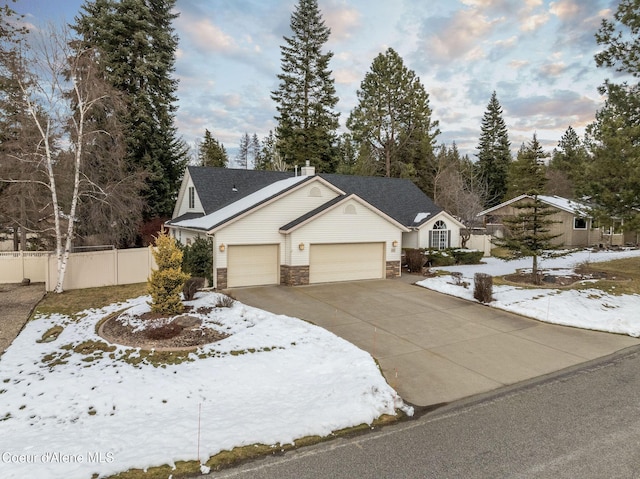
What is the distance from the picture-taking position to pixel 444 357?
8453 mm

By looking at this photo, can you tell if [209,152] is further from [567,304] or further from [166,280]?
[567,304]

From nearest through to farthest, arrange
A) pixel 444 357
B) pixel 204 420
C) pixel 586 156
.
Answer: pixel 204 420, pixel 444 357, pixel 586 156

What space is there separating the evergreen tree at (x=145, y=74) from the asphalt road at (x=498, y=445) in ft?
73.4

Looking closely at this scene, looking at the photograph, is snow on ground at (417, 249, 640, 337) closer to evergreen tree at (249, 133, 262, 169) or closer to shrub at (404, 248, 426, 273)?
shrub at (404, 248, 426, 273)

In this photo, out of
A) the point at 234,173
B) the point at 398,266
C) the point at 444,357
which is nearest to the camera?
the point at 444,357

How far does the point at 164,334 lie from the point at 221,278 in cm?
607

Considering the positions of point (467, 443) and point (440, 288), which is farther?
point (440, 288)

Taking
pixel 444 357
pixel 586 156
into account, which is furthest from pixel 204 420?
pixel 586 156

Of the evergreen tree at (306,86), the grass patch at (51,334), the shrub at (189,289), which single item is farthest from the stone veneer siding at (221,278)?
the evergreen tree at (306,86)

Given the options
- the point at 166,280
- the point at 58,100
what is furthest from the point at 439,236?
the point at 58,100

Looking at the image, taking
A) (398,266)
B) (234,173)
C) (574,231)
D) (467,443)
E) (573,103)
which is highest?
(573,103)

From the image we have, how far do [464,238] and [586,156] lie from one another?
8.26 metres

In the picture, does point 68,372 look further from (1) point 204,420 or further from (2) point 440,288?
(2) point 440,288

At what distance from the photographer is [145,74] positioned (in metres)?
24.6
